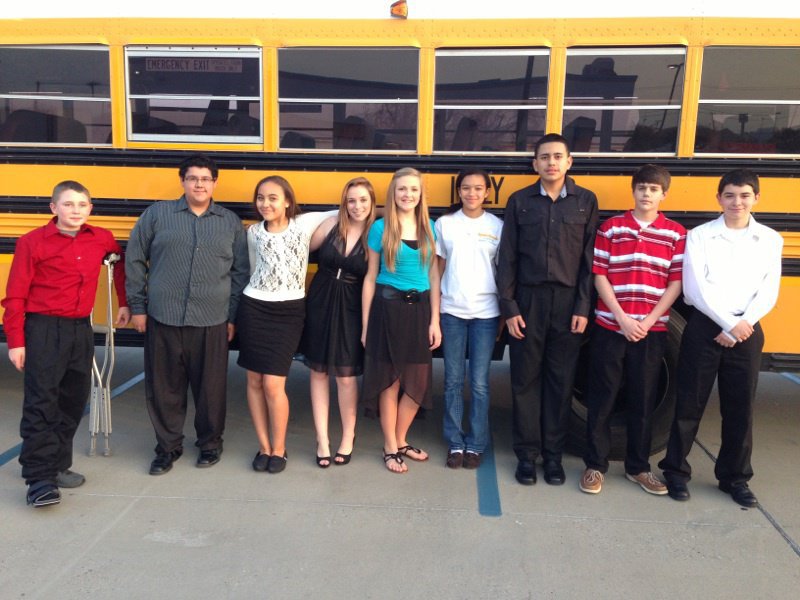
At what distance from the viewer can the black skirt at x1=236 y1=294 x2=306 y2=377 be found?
125 inches

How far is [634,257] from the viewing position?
117 inches

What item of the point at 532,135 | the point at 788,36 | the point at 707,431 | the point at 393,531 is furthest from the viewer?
the point at 707,431

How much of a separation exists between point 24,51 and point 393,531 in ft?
10.4

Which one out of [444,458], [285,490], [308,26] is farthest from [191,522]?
[308,26]

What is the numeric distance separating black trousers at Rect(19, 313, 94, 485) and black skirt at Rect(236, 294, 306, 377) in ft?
2.32

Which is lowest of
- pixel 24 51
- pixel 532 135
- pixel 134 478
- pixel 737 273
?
pixel 134 478

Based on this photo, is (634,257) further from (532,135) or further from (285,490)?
(285,490)

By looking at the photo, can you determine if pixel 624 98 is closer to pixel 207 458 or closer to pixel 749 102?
pixel 749 102

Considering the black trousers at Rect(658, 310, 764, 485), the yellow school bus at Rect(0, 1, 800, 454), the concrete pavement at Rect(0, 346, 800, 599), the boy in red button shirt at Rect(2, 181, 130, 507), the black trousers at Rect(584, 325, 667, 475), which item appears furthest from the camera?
the yellow school bus at Rect(0, 1, 800, 454)

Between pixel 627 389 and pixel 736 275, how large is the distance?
72 centimetres

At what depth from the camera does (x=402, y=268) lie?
3137mm

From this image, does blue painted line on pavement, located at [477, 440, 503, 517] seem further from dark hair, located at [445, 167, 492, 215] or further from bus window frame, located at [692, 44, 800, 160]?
bus window frame, located at [692, 44, 800, 160]

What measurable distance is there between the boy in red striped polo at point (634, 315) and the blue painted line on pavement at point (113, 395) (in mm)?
2974

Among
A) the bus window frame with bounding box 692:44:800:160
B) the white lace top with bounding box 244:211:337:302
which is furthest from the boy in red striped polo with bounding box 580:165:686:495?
the white lace top with bounding box 244:211:337:302
